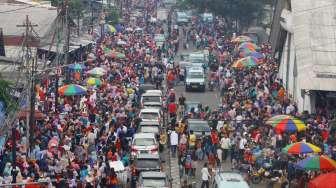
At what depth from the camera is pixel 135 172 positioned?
93.1 feet

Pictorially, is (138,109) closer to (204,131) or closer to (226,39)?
(204,131)

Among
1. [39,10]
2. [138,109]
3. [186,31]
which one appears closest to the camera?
[138,109]

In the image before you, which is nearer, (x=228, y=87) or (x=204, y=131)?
(x=204, y=131)

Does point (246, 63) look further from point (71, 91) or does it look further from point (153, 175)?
point (153, 175)

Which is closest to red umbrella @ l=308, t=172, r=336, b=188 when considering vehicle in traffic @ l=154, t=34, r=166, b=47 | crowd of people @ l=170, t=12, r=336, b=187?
crowd of people @ l=170, t=12, r=336, b=187

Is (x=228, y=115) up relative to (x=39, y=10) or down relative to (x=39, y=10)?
down

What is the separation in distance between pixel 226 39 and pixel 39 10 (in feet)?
75.8

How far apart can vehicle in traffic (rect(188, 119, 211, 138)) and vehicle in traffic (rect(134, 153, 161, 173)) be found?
4719mm

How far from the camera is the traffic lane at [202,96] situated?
4600cm

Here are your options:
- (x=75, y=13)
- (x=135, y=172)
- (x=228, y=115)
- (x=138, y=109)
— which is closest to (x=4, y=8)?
(x=75, y=13)

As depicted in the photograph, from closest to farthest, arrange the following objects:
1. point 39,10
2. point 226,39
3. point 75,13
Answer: point 39,10
point 75,13
point 226,39

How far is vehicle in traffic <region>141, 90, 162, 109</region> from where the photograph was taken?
39.5m

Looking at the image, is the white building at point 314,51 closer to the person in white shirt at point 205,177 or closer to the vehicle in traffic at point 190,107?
the vehicle in traffic at point 190,107

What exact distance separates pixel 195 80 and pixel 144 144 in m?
19.1
